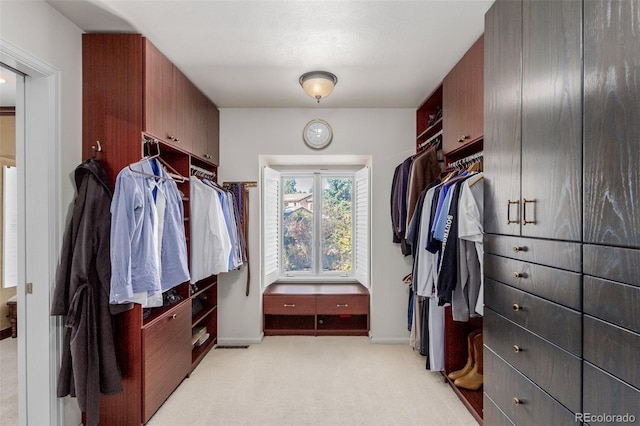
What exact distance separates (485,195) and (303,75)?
5.64 feet

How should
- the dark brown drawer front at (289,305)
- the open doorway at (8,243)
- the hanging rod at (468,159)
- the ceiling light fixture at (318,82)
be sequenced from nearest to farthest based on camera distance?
1. the hanging rod at (468,159)
2. the open doorway at (8,243)
3. the ceiling light fixture at (318,82)
4. the dark brown drawer front at (289,305)

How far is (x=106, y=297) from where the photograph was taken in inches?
70.8

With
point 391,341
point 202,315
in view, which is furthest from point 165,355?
point 391,341

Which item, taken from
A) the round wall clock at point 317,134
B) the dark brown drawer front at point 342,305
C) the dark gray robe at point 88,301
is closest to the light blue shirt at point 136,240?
the dark gray robe at point 88,301

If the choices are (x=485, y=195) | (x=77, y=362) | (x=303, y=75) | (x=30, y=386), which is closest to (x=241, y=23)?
(x=303, y=75)

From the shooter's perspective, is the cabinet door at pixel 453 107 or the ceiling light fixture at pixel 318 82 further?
the ceiling light fixture at pixel 318 82

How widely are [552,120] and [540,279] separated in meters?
0.61

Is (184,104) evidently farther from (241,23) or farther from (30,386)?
(30,386)

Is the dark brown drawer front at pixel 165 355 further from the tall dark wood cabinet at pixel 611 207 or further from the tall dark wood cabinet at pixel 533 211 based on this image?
the tall dark wood cabinet at pixel 611 207

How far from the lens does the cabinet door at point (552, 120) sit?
40.7 inches

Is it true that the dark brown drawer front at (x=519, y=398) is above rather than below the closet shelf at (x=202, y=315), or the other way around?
above

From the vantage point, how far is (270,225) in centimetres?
373

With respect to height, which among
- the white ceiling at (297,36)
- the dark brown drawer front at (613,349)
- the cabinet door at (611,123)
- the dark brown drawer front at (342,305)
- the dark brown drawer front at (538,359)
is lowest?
the dark brown drawer front at (342,305)

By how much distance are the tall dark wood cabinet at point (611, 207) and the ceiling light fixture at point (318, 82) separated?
1.73 m
